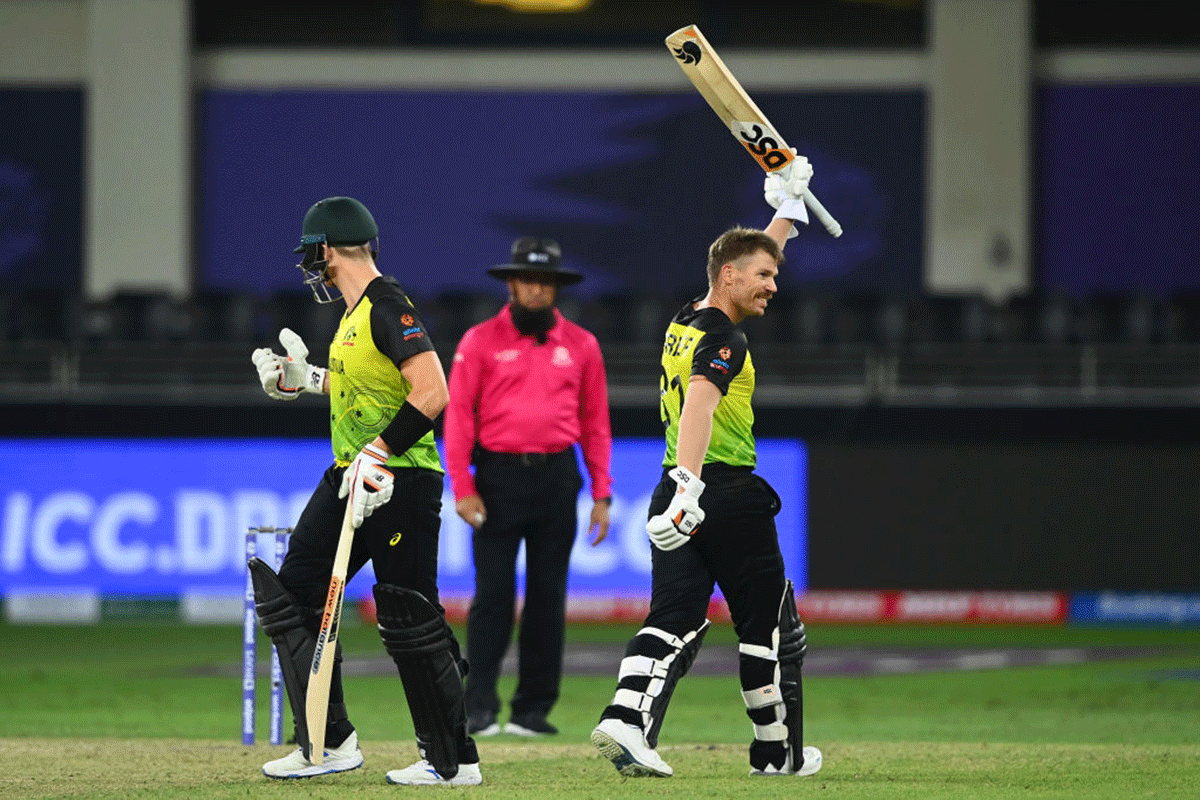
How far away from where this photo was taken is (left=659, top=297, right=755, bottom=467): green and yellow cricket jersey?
638 centimetres

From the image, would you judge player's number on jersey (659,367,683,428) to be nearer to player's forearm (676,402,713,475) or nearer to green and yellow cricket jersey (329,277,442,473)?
player's forearm (676,402,713,475)

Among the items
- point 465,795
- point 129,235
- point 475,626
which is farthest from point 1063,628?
point 129,235

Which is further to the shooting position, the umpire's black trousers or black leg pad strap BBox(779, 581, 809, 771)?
the umpire's black trousers

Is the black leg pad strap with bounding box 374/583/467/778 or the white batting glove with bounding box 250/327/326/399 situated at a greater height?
the white batting glove with bounding box 250/327/326/399

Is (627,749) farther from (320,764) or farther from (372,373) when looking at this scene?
(372,373)

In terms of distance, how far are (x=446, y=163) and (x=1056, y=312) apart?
8.36m

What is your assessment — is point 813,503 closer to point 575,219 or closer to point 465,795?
point 575,219

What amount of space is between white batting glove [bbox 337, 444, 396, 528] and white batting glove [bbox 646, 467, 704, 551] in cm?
93

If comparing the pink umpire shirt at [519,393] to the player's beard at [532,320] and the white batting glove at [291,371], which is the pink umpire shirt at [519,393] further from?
the white batting glove at [291,371]

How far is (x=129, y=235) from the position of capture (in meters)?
22.8

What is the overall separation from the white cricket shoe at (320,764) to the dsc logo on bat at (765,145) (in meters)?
2.85

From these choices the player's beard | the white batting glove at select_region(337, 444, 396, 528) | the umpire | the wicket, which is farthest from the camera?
the player's beard

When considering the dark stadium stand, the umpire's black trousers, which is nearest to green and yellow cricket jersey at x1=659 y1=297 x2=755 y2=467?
the umpire's black trousers

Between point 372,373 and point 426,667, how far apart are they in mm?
1070
